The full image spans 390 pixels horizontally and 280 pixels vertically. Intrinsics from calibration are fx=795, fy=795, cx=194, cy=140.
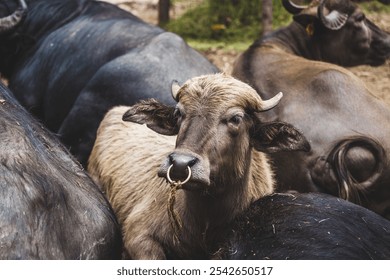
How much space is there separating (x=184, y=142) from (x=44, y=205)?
854 mm

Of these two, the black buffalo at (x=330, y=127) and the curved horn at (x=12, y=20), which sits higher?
the curved horn at (x=12, y=20)

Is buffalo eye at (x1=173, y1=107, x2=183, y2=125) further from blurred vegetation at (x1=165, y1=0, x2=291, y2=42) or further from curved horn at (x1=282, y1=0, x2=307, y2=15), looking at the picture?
blurred vegetation at (x1=165, y1=0, x2=291, y2=42)

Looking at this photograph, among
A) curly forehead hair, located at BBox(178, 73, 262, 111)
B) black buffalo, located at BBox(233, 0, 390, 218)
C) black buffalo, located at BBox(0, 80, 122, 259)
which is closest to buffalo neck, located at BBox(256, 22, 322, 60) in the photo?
black buffalo, located at BBox(233, 0, 390, 218)

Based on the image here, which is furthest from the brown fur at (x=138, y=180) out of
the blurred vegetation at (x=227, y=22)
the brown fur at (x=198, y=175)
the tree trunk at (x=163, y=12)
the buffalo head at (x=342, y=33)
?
the tree trunk at (x=163, y=12)

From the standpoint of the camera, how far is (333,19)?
8352 millimetres

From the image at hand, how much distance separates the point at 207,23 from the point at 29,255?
879 centimetres

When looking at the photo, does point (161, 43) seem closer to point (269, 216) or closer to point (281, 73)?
point (281, 73)

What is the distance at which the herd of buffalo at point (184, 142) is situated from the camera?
168 inches

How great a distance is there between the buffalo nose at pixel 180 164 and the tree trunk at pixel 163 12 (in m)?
8.64

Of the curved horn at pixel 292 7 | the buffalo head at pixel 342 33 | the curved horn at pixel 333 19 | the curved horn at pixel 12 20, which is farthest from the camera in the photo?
the curved horn at pixel 292 7

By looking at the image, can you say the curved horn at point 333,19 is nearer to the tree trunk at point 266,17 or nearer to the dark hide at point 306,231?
the tree trunk at point 266,17

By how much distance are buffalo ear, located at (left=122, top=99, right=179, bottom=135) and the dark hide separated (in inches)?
30.1

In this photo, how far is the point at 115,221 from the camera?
4.76m

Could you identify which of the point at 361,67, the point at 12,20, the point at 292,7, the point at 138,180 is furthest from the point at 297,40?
the point at 138,180
